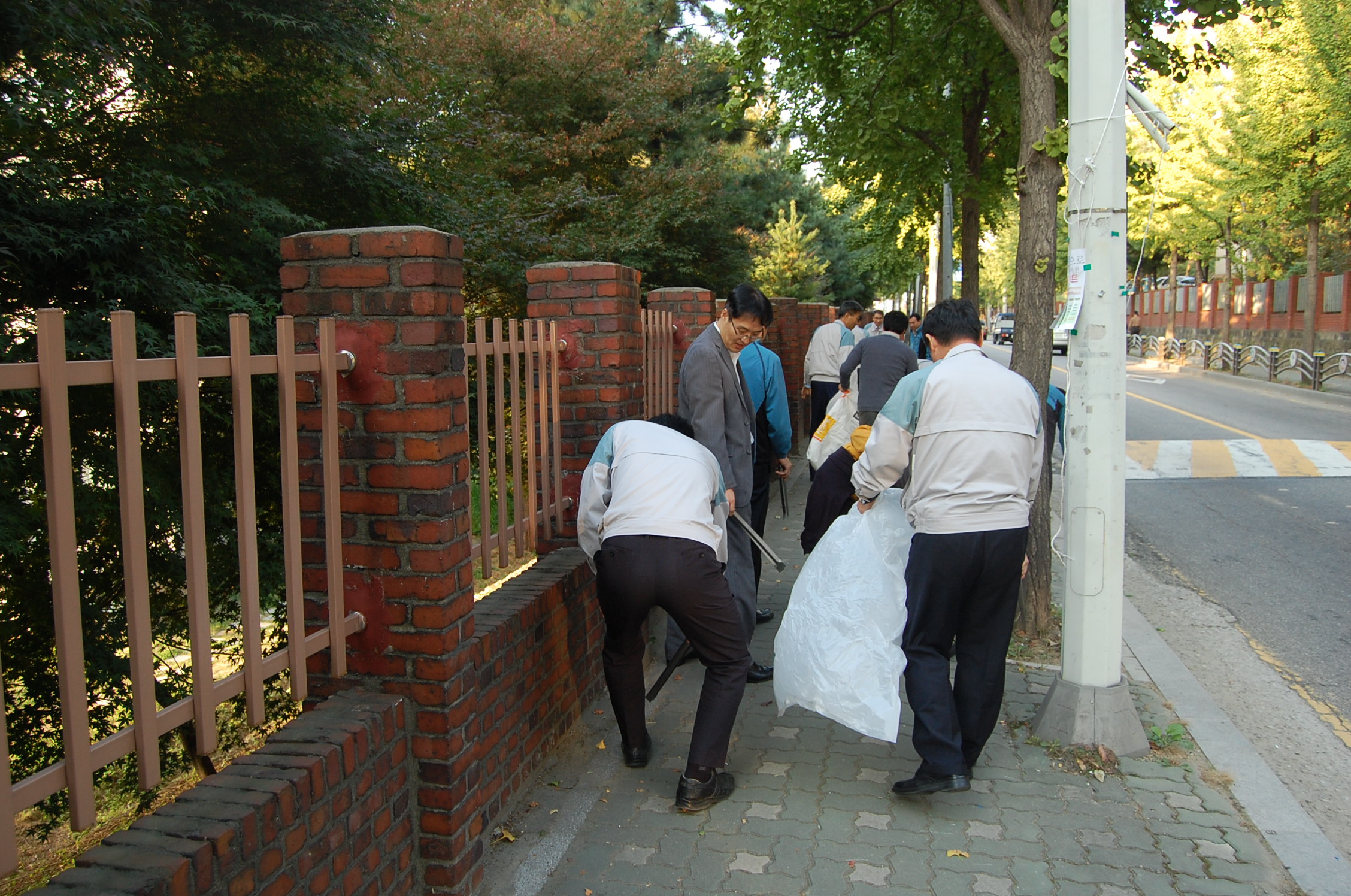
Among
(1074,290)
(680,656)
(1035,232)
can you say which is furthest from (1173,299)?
(680,656)

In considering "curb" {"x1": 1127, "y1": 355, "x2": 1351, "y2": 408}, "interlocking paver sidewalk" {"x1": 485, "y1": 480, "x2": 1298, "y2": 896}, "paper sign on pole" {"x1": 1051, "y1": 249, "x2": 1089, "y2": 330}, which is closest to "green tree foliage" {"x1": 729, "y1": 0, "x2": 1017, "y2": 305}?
"paper sign on pole" {"x1": 1051, "y1": 249, "x2": 1089, "y2": 330}

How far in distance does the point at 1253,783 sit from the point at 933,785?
1443 millimetres

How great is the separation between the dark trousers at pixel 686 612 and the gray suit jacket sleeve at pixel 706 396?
1.21 m

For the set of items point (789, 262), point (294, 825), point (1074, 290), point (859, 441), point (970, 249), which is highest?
point (789, 262)

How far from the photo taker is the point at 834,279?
106 ft

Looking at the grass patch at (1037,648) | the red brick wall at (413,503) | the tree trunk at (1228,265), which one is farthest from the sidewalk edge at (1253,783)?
the tree trunk at (1228,265)

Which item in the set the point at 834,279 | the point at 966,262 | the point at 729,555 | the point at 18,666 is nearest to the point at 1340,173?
the point at 966,262

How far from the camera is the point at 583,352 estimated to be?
4.96 m

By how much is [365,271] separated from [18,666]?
2487 mm

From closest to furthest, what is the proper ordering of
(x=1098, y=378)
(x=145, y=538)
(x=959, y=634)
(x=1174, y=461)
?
1. (x=145, y=538)
2. (x=959, y=634)
3. (x=1098, y=378)
4. (x=1174, y=461)

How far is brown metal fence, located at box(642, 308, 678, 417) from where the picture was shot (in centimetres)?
598

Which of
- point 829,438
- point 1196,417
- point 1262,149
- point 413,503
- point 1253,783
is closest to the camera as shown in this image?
point 413,503

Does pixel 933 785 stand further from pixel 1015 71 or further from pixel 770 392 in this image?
pixel 1015 71

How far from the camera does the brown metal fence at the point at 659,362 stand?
5984 mm
